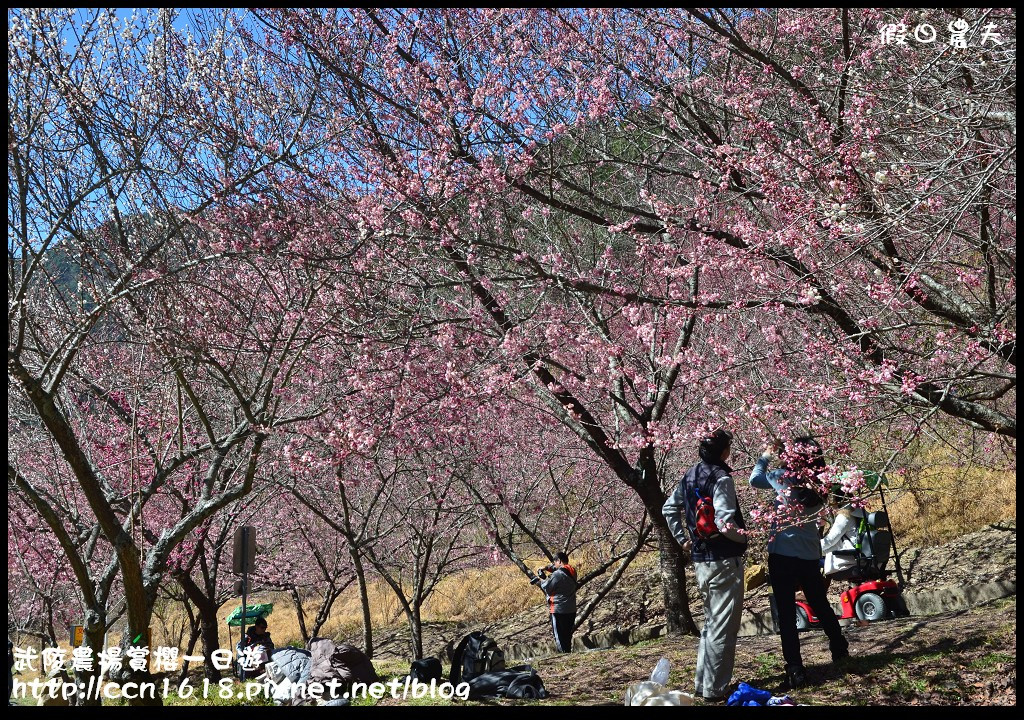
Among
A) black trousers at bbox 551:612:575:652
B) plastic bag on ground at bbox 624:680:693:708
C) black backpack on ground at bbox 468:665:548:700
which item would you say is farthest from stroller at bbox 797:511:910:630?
plastic bag on ground at bbox 624:680:693:708

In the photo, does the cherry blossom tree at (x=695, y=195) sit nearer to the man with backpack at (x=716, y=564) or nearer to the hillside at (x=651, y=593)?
the man with backpack at (x=716, y=564)

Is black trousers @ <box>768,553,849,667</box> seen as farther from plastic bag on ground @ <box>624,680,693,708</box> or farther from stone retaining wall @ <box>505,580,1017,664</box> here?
stone retaining wall @ <box>505,580,1017,664</box>

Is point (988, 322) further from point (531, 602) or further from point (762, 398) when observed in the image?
point (531, 602)

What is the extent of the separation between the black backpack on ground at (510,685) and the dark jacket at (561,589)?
10.7ft

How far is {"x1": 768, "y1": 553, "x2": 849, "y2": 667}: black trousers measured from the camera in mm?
5160

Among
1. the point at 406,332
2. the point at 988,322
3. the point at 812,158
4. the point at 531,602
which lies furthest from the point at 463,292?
the point at 531,602

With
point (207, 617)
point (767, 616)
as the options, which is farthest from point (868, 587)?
point (207, 617)

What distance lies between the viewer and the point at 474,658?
738cm

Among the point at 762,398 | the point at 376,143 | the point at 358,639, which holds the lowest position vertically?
the point at 358,639

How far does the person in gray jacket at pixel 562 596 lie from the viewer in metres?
9.65

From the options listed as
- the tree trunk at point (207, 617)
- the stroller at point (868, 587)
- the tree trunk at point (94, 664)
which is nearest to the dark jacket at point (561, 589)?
the stroller at point (868, 587)

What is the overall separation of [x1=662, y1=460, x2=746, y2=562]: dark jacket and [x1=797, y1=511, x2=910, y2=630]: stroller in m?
3.50

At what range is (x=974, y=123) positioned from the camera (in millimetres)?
4715

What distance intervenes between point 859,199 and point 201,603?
11.4 m
